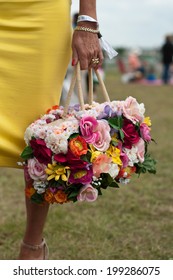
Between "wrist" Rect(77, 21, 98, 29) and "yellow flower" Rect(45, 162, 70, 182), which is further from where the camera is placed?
"wrist" Rect(77, 21, 98, 29)

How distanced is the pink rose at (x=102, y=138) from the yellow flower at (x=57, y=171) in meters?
0.13

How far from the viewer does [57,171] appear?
192 centimetres

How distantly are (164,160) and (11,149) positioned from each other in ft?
9.65

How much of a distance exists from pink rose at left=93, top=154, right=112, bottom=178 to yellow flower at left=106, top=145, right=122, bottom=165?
4 centimetres

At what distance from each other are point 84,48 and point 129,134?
1.16 ft

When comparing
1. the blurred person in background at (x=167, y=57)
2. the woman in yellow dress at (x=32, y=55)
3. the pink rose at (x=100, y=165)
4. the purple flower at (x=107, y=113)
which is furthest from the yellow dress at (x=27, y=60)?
Result: the blurred person in background at (x=167, y=57)

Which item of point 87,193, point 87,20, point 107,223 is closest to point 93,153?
point 87,193

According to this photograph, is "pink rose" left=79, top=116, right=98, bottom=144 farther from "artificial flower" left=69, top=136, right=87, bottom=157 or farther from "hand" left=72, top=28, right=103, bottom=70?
"hand" left=72, top=28, right=103, bottom=70

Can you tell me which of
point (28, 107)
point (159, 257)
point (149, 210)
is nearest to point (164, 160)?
point (149, 210)

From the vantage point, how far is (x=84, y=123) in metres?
1.95

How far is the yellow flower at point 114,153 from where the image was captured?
197 centimetres

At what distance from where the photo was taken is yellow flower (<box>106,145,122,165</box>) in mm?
1970

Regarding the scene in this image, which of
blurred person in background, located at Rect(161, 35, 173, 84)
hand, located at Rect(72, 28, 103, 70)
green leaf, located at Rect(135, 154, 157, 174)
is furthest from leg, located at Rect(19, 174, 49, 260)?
blurred person in background, located at Rect(161, 35, 173, 84)
